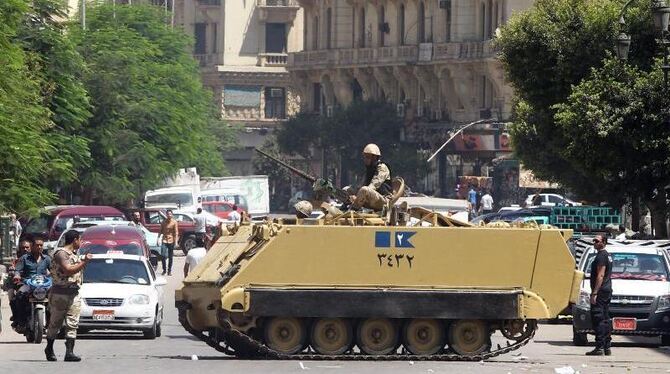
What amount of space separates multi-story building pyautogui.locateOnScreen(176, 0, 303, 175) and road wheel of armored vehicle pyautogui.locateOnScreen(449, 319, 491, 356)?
9222cm

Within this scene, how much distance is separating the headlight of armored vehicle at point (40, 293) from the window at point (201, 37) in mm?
93803

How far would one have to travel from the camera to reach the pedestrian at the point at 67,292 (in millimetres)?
23953

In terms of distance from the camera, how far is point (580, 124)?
1606 inches

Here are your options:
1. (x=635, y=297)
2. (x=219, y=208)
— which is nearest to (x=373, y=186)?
(x=635, y=297)

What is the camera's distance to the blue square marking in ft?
83.0

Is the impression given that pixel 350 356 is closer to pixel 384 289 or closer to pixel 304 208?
pixel 384 289

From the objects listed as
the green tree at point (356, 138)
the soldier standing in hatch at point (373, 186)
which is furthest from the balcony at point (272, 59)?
the soldier standing in hatch at point (373, 186)

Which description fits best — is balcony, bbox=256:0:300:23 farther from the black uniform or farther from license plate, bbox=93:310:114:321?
the black uniform

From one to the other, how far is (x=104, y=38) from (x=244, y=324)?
1683 inches

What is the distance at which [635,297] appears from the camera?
1174 inches

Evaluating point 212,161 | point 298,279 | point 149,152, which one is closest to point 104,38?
point 149,152

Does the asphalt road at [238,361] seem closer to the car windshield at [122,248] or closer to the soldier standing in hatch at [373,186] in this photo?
the soldier standing in hatch at [373,186]

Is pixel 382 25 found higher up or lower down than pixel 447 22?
higher up

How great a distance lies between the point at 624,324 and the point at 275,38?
91.1 meters
